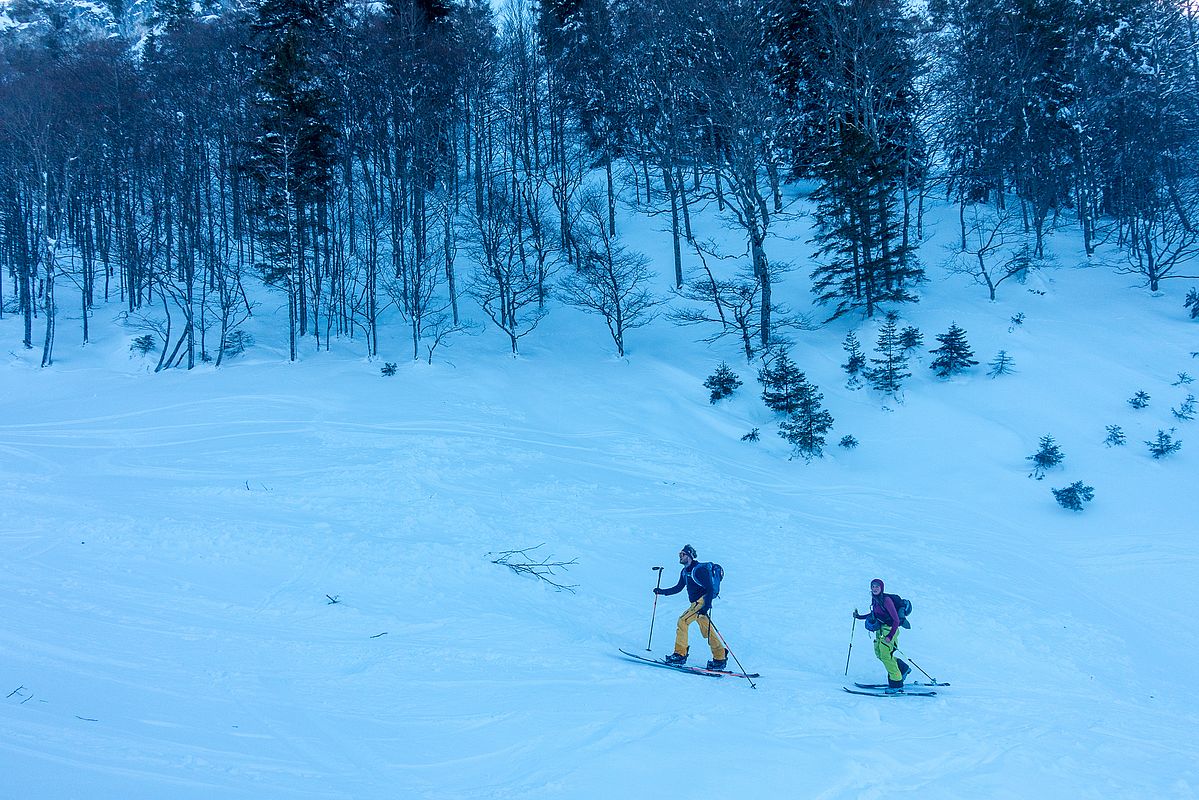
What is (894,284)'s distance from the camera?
24.0m

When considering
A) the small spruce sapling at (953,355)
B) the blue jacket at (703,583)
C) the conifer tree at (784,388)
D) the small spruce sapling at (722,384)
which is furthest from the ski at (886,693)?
the small spruce sapling at (953,355)

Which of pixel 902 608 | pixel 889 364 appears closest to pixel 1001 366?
pixel 889 364

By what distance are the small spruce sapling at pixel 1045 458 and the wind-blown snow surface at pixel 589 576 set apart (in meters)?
0.53

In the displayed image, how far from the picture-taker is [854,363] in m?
19.7

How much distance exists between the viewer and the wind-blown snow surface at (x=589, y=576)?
16.3 ft

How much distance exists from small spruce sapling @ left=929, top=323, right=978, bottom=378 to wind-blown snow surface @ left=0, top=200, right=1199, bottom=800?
1.75ft

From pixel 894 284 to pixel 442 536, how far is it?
68.6ft

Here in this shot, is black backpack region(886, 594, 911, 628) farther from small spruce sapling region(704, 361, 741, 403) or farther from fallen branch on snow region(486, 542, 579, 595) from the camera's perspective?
small spruce sapling region(704, 361, 741, 403)

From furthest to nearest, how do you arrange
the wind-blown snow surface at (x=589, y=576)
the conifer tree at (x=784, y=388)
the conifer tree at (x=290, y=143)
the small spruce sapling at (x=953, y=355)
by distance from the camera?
the conifer tree at (x=290, y=143) → the small spruce sapling at (x=953, y=355) → the conifer tree at (x=784, y=388) → the wind-blown snow surface at (x=589, y=576)

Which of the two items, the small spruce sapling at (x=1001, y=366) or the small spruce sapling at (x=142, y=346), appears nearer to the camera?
the small spruce sapling at (x=1001, y=366)

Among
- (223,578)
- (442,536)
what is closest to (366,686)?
(223,578)

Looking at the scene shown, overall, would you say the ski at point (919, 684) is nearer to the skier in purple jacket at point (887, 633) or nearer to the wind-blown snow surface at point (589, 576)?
the skier in purple jacket at point (887, 633)

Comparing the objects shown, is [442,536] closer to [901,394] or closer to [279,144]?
[901,394]

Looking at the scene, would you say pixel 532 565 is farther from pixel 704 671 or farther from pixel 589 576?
pixel 704 671
